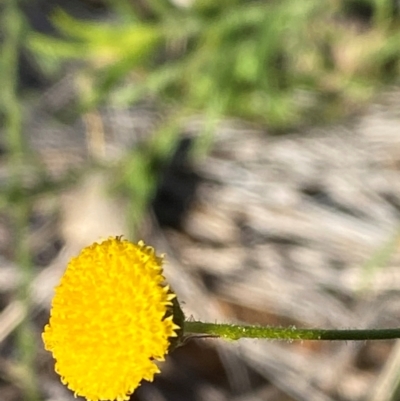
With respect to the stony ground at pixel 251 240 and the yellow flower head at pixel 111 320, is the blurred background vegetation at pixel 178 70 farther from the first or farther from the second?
the yellow flower head at pixel 111 320

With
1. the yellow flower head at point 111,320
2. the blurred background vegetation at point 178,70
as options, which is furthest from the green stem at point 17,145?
the yellow flower head at point 111,320

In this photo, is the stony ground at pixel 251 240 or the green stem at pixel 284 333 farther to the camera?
the stony ground at pixel 251 240

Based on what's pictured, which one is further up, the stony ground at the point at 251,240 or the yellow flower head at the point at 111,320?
the yellow flower head at the point at 111,320

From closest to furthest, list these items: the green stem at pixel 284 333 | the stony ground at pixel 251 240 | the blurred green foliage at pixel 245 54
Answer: the green stem at pixel 284 333 < the blurred green foliage at pixel 245 54 < the stony ground at pixel 251 240

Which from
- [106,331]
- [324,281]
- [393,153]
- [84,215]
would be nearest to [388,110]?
[393,153]

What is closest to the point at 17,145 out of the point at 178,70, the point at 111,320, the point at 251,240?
the point at 178,70

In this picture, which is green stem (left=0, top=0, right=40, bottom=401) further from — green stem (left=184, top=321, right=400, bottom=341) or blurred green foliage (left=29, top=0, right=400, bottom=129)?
green stem (left=184, top=321, right=400, bottom=341)

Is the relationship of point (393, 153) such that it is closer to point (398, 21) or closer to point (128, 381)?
point (398, 21)
